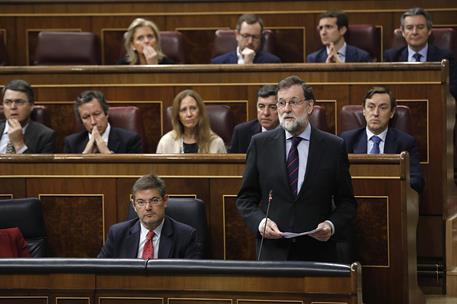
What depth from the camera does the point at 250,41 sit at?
471 cm

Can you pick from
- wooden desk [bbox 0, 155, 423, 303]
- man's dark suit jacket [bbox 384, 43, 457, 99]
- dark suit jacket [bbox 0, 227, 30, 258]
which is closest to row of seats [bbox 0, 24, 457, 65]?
man's dark suit jacket [bbox 384, 43, 457, 99]

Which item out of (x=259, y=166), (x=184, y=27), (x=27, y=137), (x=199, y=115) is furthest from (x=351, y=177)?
→ (x=184, y=27)

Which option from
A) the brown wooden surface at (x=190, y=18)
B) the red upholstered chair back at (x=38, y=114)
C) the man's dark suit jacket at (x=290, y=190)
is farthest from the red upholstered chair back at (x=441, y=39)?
the man's dark suit jacket at (x=290, y=190)

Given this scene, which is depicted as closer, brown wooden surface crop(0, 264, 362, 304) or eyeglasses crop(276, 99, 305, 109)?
brown wooden surface crop(0, 264, 362, 304)

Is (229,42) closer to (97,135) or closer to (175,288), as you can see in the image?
(97,135)

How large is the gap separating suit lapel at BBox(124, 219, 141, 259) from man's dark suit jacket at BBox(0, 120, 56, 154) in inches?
35.4

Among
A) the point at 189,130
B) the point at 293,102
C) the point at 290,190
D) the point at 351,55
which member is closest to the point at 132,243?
the point at 290,190

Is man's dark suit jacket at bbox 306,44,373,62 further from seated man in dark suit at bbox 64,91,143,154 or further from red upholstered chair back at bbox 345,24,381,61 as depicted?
seated man in dark suit at bbox 64,91,143,154

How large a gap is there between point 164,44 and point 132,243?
5.98 feet

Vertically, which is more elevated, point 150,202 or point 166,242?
point 150,202

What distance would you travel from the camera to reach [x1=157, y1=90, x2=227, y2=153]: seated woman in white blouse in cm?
394

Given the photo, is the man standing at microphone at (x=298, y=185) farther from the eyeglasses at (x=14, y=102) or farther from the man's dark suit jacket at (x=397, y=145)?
the eyeglasses at (x=14, y=102)

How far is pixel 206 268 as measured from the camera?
2.54 m

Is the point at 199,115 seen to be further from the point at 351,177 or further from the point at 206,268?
the point at 206,268
